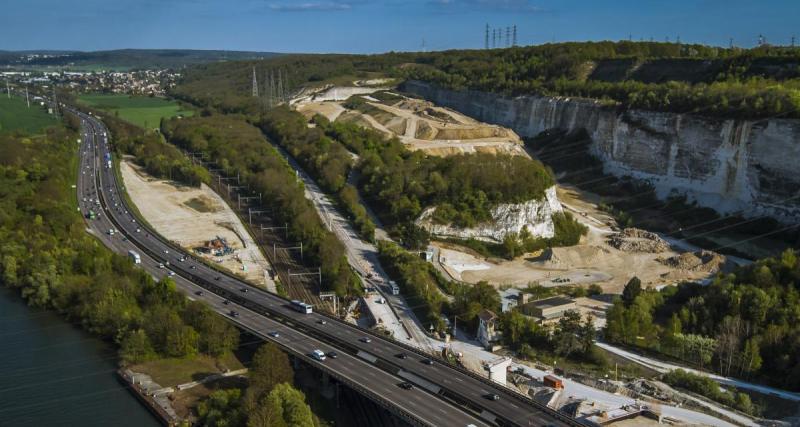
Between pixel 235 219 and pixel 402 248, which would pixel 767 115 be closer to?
pixel 402 248

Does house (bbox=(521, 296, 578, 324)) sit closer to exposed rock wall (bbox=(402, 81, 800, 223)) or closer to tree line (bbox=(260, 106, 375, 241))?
tree line (bbox=(260, 106, 375, 241))

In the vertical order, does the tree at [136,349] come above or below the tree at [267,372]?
below

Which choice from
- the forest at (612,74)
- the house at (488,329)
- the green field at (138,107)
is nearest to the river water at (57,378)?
the house at (488,329)

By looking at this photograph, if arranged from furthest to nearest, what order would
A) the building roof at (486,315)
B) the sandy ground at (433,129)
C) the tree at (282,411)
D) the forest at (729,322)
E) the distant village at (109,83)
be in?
the distant village at (109,83) < the sandy ground at (433,129) < the building roof at (486,315) < the forest at (729,322) < the tree at (282,411)

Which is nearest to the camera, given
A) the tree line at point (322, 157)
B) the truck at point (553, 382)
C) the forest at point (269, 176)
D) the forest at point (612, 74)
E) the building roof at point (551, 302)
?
the truck at point (553, 382)

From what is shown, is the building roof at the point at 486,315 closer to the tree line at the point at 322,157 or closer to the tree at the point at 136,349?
the tree at the point at 136,349

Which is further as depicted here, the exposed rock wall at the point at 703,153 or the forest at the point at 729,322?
the exposed rock wall at the point at 703,153

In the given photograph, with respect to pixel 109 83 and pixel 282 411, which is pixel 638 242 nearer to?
pixel 282 411

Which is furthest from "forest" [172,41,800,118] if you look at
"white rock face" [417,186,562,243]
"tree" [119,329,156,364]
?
"tree" [119,329,156,364]
